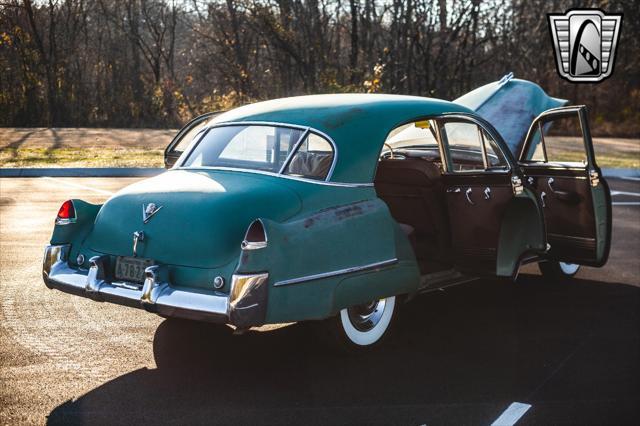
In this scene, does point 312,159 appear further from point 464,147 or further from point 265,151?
point 464,147

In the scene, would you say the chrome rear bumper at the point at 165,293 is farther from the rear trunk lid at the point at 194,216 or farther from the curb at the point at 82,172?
the curb at the point at 82,172

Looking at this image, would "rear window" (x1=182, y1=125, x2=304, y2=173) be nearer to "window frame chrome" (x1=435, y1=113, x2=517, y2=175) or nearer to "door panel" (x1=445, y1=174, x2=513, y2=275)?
"window frame chrome" (x1=435, y1=113, x2=517, y2=175)

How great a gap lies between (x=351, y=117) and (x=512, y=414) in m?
2.34

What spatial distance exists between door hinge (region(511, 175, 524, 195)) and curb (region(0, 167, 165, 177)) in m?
11.8

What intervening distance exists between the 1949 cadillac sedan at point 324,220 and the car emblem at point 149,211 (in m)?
0.01

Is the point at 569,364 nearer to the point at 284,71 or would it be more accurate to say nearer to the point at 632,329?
the point at 632,329

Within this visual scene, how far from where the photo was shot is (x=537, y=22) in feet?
110

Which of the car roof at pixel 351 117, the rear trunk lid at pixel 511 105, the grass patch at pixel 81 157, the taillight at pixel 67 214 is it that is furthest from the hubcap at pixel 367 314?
the grass patch at pixel 81 157

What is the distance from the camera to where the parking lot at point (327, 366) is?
4551mm

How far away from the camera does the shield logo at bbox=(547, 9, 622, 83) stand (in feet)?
91.8

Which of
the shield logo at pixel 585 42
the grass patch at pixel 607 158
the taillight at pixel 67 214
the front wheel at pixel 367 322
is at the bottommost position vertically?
the grass patch at pixel 607 158

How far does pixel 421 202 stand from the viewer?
6527mm

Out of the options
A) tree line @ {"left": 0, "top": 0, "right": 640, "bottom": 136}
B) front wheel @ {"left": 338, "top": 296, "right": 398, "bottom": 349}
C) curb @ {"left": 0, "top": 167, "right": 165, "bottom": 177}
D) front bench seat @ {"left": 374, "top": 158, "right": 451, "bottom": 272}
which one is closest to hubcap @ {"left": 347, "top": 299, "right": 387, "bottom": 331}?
front wheel @ {"left": 338, "top": 296, "right": 398, "bottom": 349}

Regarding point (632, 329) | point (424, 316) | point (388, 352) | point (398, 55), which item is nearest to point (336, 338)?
point (388, 352)
